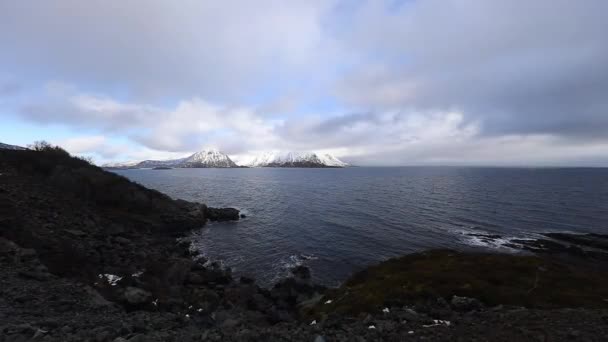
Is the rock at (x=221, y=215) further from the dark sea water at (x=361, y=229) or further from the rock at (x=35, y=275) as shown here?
the rock at (x=35, y=275)

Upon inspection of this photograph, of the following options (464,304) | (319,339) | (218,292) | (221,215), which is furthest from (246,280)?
(221,215)

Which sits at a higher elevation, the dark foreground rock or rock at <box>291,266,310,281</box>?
the dark foreground rock

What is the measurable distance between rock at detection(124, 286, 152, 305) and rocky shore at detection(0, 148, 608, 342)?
0.07m

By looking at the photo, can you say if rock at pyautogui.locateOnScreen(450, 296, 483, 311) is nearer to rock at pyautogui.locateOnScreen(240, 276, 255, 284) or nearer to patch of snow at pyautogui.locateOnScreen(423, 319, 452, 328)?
patch of snow at pyautogui.locateOnScreen(423, 319, 452, 328)

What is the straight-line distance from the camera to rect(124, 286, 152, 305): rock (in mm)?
16744

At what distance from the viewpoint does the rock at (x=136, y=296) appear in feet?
54.9

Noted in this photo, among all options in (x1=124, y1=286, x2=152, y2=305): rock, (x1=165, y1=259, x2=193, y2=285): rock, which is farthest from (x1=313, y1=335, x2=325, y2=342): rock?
(x1=165, y1=259, x2=193, y2=285): rock

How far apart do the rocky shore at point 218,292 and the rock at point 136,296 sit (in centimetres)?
7

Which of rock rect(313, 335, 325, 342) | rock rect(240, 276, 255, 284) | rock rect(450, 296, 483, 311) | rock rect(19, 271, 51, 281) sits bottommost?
rock rect(240, 276, 255, 284)

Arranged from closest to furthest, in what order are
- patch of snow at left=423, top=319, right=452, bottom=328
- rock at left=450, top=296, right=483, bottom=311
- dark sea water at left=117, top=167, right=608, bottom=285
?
1. patch of snow at left=423, top=319, right=452, bottom=328
2. rock at left=450, top=296, right=483, bottom=311
3. dark sea water at left=117, top=167, right=608, bottom=285

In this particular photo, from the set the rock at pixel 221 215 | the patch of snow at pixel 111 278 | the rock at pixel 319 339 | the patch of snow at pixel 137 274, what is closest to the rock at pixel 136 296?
the patch of snow at pixel 111 278

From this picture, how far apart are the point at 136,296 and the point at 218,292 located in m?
9.42

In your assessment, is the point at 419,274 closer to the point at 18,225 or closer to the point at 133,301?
the point at 133,301

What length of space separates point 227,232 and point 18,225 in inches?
1218
